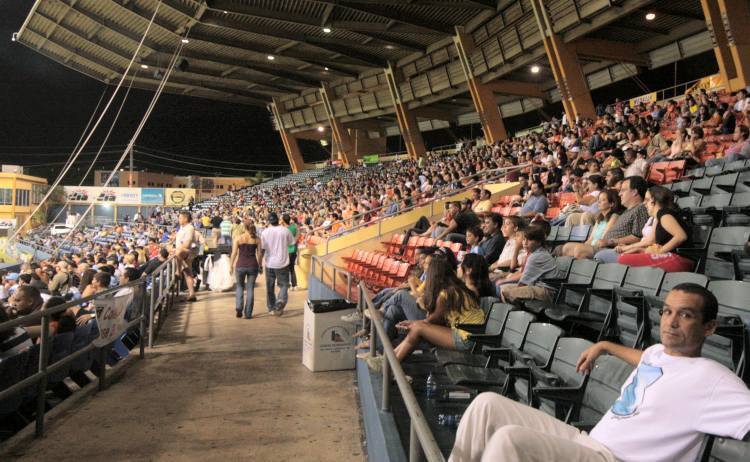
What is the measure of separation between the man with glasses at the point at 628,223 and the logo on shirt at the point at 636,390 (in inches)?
135

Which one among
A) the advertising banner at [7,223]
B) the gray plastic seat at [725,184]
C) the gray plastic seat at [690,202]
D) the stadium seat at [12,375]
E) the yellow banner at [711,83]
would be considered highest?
the advertising banner at [7,223]

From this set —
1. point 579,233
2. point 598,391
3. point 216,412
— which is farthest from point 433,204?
point 598,391

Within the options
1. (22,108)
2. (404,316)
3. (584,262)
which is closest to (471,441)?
(404,316)

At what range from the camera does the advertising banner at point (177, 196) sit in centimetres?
4603

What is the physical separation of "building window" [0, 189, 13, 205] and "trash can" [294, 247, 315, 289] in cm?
3960

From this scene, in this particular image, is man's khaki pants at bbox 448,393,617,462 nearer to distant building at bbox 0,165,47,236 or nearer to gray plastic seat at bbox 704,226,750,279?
gray plastic seat at bbox 704,226,750,279

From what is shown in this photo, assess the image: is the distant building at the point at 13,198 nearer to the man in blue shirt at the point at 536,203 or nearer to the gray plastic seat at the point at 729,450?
the man in blue shirt at the point at 536,203

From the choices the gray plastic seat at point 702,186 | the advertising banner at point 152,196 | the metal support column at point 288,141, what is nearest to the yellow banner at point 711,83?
the gray plastic seat at point 702,186

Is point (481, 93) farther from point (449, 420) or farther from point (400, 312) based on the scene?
point (449, 420)

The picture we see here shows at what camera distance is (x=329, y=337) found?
5.86 metres

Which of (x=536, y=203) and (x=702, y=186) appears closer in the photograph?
(x=702, y=186)

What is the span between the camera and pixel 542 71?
1107 inches

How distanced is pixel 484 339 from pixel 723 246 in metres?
2.42

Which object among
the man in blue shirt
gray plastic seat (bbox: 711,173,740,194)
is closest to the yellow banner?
the man in blue shirt
